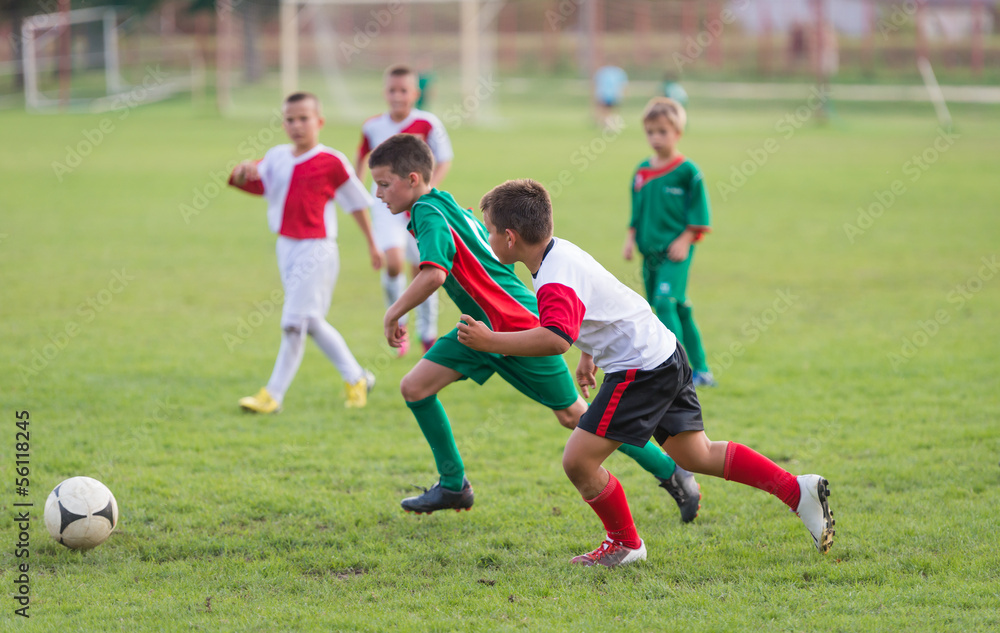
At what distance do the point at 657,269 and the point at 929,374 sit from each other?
6.56 ft

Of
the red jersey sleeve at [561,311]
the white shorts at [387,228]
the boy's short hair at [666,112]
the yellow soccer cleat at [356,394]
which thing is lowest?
the yellow soccer cleat at [356,394]

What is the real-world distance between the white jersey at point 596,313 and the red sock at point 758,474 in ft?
1.70

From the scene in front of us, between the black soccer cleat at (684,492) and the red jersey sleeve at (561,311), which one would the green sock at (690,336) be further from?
the red jersey sleeve at (561,311)

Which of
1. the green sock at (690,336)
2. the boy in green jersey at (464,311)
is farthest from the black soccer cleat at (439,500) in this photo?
the green sock at (690,336)

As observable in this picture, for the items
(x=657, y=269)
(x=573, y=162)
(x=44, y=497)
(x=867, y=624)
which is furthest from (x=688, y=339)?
(x=573, y=162)

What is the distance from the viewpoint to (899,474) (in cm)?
459

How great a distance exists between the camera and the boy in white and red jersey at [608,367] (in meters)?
3.35

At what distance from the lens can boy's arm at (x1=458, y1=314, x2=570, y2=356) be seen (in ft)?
10.8

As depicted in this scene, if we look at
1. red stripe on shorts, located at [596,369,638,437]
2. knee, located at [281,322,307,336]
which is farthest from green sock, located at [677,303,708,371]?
red stripe on shorts, located at [596,369,638,437]

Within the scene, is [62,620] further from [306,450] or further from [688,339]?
[688,339]

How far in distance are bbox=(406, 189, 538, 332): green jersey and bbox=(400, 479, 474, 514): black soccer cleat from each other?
0.77 meters

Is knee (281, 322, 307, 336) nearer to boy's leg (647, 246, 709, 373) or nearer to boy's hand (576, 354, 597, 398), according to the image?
boy's leg (647, 246, 709, 373)

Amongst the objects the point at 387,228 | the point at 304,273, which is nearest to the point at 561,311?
the point at 304,273

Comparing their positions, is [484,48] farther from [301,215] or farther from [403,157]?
[403,157]
